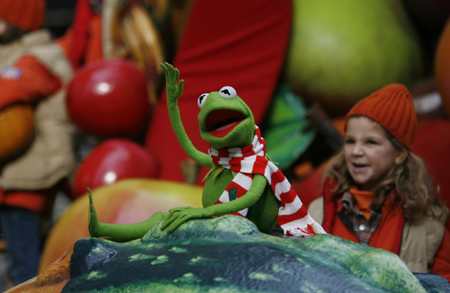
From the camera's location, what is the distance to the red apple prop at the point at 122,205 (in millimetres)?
1594

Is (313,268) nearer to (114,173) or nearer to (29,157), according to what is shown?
(114,173)

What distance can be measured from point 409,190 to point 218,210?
2.42ft

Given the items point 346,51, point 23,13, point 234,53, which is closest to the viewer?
point 346,51

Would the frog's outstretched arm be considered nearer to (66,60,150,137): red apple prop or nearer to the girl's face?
the girl's face

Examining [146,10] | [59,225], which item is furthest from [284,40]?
[59,225]

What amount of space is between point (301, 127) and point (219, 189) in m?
1.46

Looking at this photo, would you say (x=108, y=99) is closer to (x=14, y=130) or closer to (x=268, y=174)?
(x=14, y=130)

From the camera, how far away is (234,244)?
0.76m

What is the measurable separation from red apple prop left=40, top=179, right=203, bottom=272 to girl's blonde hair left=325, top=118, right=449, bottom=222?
0.52 meters

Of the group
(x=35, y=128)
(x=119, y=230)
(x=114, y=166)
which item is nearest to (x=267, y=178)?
(x=119, y=230)

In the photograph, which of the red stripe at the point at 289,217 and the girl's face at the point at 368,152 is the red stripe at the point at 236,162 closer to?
the red stripe at the point at 289,217

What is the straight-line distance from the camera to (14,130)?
7.73ft

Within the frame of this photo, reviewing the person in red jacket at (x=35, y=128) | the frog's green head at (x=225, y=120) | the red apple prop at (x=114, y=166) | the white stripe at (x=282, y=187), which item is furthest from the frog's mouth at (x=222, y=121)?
the person in red jacket at (x=35, y=128)

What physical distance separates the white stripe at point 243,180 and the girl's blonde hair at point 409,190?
64cm
